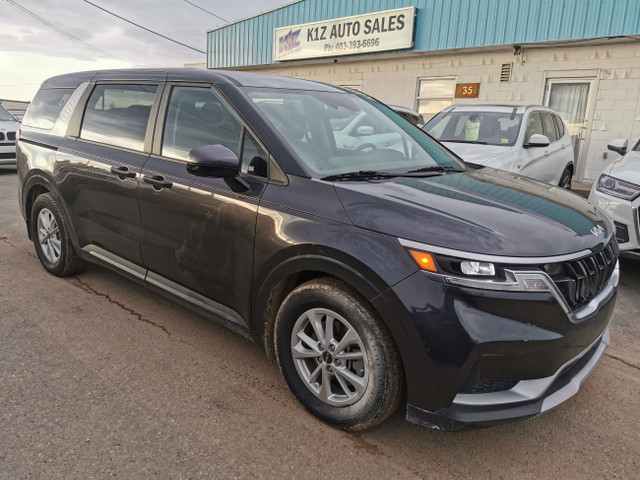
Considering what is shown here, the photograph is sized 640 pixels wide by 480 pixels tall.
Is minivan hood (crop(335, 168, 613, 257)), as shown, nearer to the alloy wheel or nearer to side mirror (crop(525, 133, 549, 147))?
the alloy wheel

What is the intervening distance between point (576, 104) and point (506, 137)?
5.55m

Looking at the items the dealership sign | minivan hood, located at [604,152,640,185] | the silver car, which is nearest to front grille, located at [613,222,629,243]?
the silver car

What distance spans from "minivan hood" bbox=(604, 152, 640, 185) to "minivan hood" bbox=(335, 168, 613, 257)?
2483mm

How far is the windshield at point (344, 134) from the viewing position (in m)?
2.79

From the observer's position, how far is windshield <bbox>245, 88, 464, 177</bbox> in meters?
2.79

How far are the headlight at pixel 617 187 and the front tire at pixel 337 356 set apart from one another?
144 inches

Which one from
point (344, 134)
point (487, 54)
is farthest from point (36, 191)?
point (487, 54)

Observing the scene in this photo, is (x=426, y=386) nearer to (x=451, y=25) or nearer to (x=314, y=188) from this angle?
(x=314, y=188)

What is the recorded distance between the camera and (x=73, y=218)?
398 centimetres

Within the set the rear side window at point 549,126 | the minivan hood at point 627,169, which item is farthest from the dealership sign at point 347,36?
the minivan hood at point 627,169

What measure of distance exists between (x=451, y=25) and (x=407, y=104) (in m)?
2.45

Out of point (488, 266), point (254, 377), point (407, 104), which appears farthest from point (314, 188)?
point (407, 104)

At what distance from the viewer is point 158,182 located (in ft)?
10.4

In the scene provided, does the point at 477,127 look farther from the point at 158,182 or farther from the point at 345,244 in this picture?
the point at 345,244
